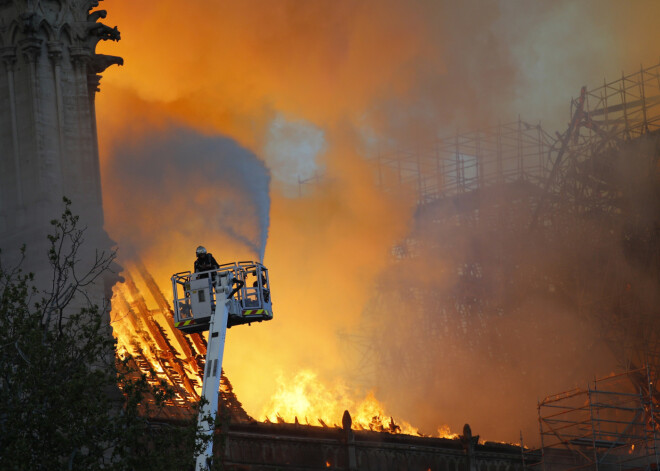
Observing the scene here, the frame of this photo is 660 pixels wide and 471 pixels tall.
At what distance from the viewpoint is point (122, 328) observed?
44.8 metres

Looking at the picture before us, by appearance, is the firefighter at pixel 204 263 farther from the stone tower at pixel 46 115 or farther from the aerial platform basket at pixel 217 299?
the stone tower at pixel 46 115

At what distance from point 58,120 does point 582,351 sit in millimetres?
29481

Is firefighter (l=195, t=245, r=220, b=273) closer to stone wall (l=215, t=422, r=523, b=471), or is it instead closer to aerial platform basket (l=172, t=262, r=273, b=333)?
aerial platform basket (l=172, t=262, r=273, b=333)

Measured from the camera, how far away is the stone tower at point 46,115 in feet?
105

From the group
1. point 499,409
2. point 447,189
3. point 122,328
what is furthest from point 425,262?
point 122,328

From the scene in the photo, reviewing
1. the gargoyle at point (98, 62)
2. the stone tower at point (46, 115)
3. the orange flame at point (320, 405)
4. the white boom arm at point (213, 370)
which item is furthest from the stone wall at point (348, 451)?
the orange flame at point (320, 405)

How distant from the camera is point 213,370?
23.0 m

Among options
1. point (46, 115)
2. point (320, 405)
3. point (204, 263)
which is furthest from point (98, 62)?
point (320, 405)

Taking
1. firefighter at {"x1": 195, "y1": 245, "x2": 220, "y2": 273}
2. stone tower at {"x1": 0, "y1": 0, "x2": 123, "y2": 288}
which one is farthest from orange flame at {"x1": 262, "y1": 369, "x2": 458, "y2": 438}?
firefighter at {"x1": 195, "y1": 245, "x2": 220, "y2": 273}

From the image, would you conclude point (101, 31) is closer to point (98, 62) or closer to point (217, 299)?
point (98, 62)

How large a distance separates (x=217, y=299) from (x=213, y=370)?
5.00 feet

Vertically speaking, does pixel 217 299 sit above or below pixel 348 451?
above

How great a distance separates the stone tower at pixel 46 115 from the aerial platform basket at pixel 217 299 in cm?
827

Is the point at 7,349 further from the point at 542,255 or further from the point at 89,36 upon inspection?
the point at 542,255
